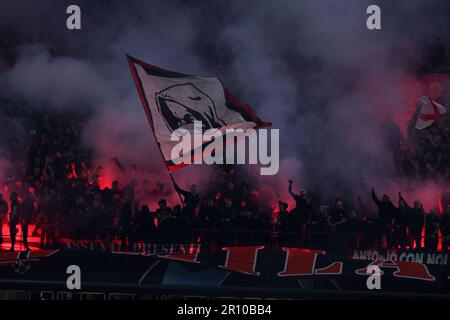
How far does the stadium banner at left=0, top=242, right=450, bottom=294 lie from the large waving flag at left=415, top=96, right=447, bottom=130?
11.3 feet

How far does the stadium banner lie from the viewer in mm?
12727

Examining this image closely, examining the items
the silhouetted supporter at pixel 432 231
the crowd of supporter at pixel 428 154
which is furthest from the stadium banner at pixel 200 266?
the crowd of supporter at pixel 428 154

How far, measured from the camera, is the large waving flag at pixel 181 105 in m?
13.7

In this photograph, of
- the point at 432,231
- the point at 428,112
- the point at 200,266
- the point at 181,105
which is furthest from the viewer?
the point at 428,112

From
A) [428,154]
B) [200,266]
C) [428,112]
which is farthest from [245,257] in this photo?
[428,112]

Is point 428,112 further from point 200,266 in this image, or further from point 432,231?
point 200,266

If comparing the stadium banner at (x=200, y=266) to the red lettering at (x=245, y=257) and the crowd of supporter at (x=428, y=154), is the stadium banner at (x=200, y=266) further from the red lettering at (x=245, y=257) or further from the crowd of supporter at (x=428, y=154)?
the crowd of supporter at (x=428, y=154)

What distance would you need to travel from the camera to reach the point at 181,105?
45.7 feet

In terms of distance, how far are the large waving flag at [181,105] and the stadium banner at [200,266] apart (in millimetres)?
1564

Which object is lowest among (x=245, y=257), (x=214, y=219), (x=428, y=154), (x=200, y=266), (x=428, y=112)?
(x=200, y=266)

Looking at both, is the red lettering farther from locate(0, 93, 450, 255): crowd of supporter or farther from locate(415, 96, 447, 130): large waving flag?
locate(415, 96, 447, 130): large waving flag

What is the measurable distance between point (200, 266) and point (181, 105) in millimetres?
2581

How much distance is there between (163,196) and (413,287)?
436 centimetres
